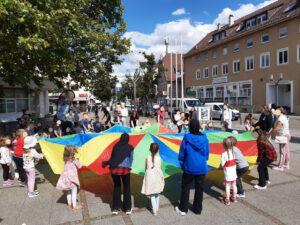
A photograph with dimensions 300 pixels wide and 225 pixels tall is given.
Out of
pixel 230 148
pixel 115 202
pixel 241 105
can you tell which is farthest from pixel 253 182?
pixel 241 105

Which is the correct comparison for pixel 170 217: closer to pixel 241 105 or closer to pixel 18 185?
pixel 18 185

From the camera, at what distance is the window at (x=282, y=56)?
2568 cm

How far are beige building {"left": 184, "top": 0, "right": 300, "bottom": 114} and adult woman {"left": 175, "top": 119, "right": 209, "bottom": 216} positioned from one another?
2061 centimetres

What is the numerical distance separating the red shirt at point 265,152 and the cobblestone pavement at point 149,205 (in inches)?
28.6

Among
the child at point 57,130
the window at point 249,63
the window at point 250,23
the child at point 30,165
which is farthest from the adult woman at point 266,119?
the window at point 250,23

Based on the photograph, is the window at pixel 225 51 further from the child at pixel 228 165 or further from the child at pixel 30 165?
the child at pixel 30 165

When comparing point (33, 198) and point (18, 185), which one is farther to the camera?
point (18, 185)

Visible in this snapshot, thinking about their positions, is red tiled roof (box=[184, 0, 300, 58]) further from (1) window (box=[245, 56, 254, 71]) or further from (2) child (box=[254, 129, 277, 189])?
(2) child (box=[254, 129, 277, 189])

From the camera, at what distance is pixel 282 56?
86.3 ft

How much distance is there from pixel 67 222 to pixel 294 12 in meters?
30.2

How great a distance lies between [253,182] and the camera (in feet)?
18.5

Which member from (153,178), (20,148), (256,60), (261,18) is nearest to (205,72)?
(256,60)

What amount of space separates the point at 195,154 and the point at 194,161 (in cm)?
12

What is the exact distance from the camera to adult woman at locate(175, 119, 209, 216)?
396 cm
